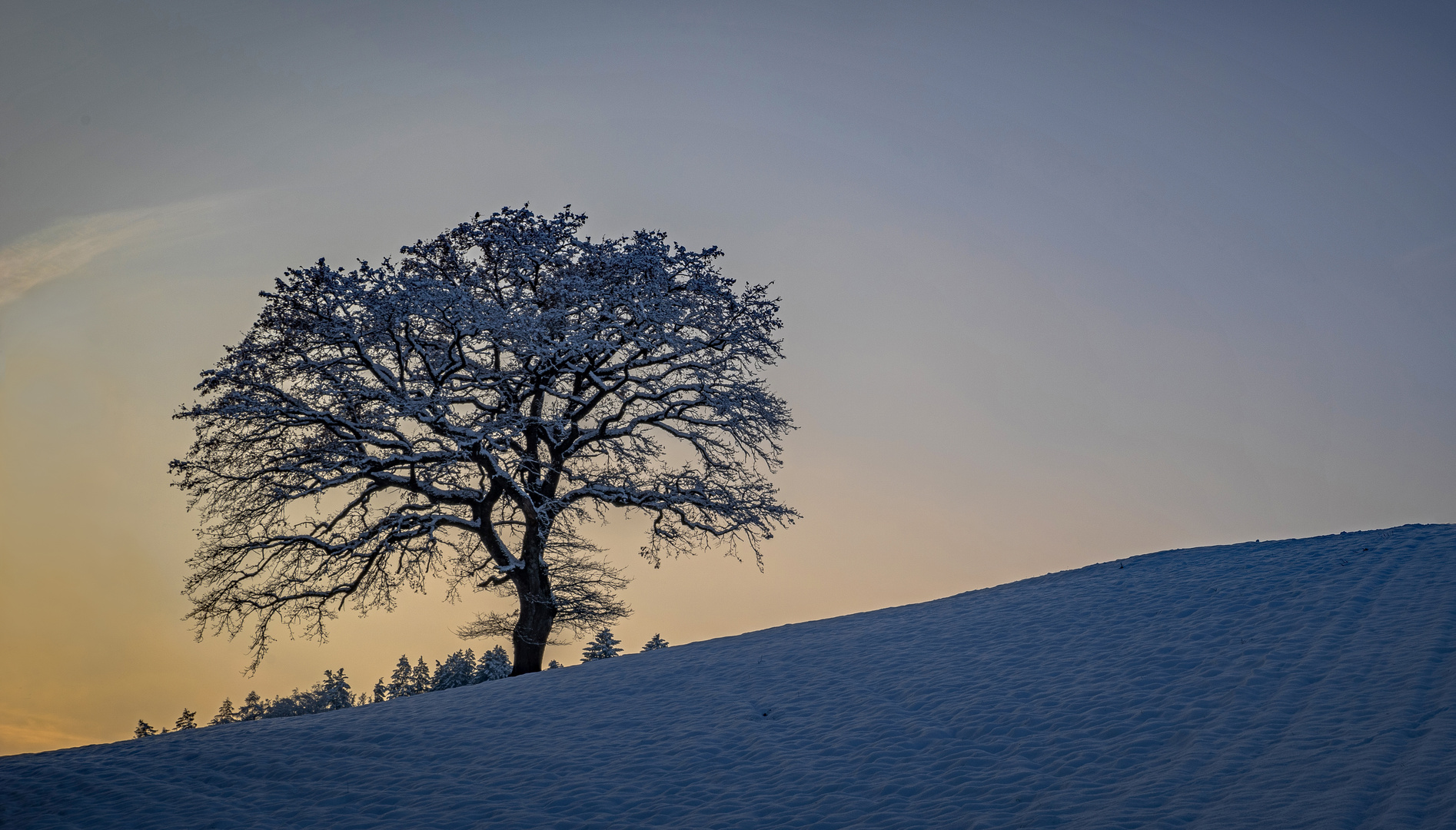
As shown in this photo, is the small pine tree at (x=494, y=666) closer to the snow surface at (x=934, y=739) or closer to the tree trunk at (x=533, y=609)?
the tree trunk at (x=533, y=609)

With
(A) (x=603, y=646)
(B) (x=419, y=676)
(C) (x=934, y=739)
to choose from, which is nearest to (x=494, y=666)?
(A) (x=603, y=646)

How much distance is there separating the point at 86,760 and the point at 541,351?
10843mm

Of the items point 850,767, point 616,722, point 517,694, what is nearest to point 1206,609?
point 850,767

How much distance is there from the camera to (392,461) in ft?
60.2

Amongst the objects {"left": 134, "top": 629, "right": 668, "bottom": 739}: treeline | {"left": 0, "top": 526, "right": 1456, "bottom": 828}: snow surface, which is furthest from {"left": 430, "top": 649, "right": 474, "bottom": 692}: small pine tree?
{"left": 0, "top": 526, "right": 1456, "bottom": 828}: snow surface

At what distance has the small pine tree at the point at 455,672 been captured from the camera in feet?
100

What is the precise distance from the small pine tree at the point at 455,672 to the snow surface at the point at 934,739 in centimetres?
1618

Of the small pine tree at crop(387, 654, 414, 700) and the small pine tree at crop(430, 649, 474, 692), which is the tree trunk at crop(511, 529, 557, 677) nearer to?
the small pine tree at crop(430, 649, 474, 692)

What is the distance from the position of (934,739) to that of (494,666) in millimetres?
25608

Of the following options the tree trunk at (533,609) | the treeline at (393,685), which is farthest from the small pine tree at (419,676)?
the tree trunk at (533,609)

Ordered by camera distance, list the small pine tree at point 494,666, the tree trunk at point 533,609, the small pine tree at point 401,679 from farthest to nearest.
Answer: the small pine tree at point 401,679, the small pine tree at point 494,666, the tree trunk at point 533,609

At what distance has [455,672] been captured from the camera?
120ft

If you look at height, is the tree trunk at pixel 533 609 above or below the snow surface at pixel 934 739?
above

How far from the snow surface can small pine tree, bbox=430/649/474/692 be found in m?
16.2
